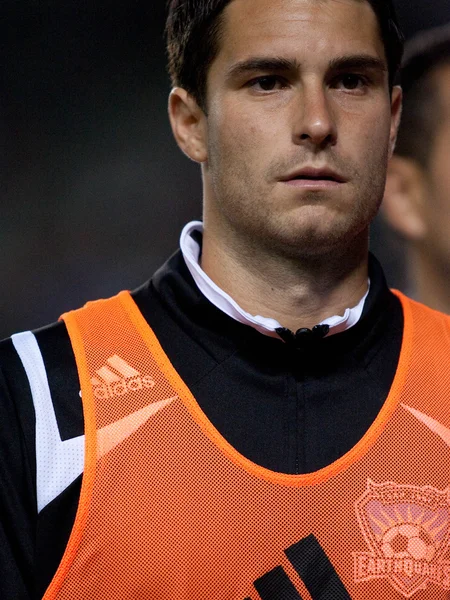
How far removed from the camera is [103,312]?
2059mm

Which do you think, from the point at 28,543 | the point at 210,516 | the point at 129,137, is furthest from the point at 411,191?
the point at 28,543

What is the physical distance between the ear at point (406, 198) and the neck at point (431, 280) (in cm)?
7

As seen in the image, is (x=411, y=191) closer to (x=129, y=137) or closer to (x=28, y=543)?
(x=129, y=137)

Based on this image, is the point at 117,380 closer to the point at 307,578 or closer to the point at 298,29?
the point at 307,578

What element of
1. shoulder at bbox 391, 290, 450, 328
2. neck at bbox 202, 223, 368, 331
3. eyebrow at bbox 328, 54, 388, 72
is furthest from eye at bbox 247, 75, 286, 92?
shoulder at bbox 391, 290, 450, 328

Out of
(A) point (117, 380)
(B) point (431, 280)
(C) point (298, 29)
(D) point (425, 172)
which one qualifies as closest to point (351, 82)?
(C) point (298, 29)

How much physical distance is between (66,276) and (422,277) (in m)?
1.12

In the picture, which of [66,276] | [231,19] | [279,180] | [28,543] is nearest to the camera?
[28,543]

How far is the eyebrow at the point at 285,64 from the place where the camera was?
1970 millimetres

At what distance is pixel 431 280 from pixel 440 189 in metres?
0.29

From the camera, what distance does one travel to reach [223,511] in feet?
5.97

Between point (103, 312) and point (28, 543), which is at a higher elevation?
point (103, 312)

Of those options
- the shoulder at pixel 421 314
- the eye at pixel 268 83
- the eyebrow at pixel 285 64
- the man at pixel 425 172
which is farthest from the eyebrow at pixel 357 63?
the man at pixel 425 172

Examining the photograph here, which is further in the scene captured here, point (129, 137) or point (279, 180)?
point (129, 137)
